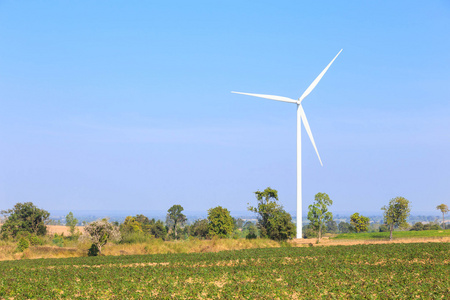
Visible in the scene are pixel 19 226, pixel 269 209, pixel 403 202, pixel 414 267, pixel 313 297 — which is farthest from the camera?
pixel 19 226

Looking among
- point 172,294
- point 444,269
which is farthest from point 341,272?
point 172,294

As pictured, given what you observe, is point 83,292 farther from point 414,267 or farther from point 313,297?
point 414,267

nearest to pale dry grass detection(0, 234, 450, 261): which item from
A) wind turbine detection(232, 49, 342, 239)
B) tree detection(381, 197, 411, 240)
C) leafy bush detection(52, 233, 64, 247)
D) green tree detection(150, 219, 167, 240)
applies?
wind turbine detection(232, 49, 342, 239)

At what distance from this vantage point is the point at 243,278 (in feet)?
96.9

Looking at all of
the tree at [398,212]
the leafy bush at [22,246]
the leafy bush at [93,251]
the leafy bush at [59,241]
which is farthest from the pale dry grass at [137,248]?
the tree at [398,212]

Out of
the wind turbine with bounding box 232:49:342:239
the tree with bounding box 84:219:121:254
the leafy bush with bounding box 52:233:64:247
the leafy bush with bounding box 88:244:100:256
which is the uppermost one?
the wind turbine with bounding box 232:49:342:239

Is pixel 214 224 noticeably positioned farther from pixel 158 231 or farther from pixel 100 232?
pixel 158 231

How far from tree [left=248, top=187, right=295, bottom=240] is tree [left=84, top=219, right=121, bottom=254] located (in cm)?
2270

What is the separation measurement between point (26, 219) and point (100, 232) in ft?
157

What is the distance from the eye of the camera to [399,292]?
26.1 meters

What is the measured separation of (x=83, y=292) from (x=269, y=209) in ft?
135

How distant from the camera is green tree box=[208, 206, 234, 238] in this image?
235ft

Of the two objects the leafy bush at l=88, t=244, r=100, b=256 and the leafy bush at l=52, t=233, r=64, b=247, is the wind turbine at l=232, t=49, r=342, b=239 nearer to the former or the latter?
the leafy bush at l=88, t=244, r=100, b=256

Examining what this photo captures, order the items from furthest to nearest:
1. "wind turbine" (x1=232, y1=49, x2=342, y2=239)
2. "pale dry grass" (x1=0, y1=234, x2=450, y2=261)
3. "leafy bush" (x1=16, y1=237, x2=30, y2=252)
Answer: "wind turbine" (x1=232, y1=49, x2=342, y2=239) < "leafy bush" (x1=16, y1=237, x2=30, y2=252) < "pale dry grass" (x1=0, y1=234, x2=450, y2=261)
